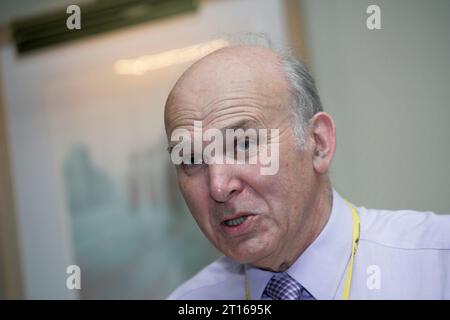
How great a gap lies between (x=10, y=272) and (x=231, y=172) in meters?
1.52

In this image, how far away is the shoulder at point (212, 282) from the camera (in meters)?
1.06

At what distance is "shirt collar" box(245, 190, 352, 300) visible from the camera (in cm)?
→ 85

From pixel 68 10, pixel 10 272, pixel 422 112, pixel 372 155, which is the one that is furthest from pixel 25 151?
pixel 422 112

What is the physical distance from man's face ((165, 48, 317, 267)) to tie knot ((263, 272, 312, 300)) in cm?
6

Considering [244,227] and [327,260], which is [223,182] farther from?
[327,260]

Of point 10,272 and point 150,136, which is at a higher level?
point 150,136

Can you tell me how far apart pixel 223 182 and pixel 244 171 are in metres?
0.05

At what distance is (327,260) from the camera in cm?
87

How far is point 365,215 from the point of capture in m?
0.95

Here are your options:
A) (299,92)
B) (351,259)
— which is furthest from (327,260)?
(299,92)

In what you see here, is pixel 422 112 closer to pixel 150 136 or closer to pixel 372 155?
pixel 372 155

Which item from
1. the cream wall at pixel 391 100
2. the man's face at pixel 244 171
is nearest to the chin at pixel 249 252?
the man's face at pixel 244 171

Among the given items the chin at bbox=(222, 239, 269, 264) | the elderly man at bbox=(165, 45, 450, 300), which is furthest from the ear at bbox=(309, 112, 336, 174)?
the chin at bbox=(222, 239, 269, 264)

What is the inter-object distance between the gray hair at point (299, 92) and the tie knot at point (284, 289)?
32cm
